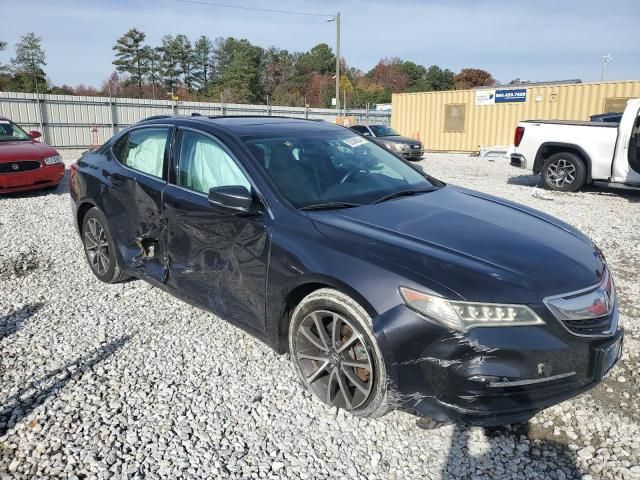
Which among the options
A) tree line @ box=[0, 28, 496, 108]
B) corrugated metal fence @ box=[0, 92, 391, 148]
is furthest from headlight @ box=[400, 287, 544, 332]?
tree line @ box=[0, 28, 496, 108]

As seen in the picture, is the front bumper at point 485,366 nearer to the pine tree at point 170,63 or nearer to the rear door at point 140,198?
the rear door at point 140,198

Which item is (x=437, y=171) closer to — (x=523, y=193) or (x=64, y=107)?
(x=523, y=193)

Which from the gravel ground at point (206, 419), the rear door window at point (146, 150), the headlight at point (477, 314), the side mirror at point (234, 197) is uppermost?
the rear door window at point (146, 150)

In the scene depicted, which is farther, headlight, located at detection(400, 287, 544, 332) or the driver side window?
the driver side window

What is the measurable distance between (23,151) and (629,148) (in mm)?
11227

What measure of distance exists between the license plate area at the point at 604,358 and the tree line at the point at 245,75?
168 ft

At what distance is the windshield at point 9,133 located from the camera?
9.48 metres

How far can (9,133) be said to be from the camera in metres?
9.70

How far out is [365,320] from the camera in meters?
2.42

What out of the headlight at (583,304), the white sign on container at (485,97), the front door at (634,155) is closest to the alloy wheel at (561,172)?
the front door at (634,155)

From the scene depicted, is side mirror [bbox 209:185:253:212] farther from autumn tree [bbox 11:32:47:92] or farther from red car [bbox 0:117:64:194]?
autumn tree [bbox 11:32:47:92]

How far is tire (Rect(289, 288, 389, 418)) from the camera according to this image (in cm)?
245

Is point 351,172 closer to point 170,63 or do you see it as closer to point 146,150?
point 146,150

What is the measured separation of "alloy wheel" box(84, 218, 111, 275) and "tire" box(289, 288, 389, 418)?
253 centimetres
